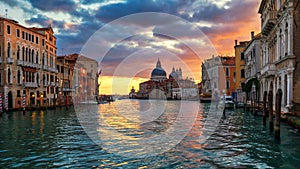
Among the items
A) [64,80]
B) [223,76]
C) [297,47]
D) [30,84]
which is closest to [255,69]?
[297,47]

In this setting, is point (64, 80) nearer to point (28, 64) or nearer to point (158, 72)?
point (28, 64)

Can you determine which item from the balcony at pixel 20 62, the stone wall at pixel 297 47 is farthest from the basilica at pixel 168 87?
the stone wall at pixel 297 47

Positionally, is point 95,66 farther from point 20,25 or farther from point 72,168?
point 72,168

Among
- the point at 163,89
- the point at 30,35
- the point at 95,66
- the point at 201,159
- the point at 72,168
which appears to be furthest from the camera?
the point at 163,89

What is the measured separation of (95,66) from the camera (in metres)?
63.3

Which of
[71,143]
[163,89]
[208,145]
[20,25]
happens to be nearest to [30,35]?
[20,25]

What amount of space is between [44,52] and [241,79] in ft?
83.6

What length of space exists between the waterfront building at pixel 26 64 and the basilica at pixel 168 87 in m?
50.8

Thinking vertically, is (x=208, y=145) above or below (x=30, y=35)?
below

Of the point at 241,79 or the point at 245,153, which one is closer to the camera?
the point at 245,153

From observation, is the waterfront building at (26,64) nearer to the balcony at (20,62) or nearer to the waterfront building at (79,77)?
the balcony at (20,62)

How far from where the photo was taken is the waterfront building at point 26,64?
88.4 feet

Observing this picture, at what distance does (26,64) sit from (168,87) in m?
73.5

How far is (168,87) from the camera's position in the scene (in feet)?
333
